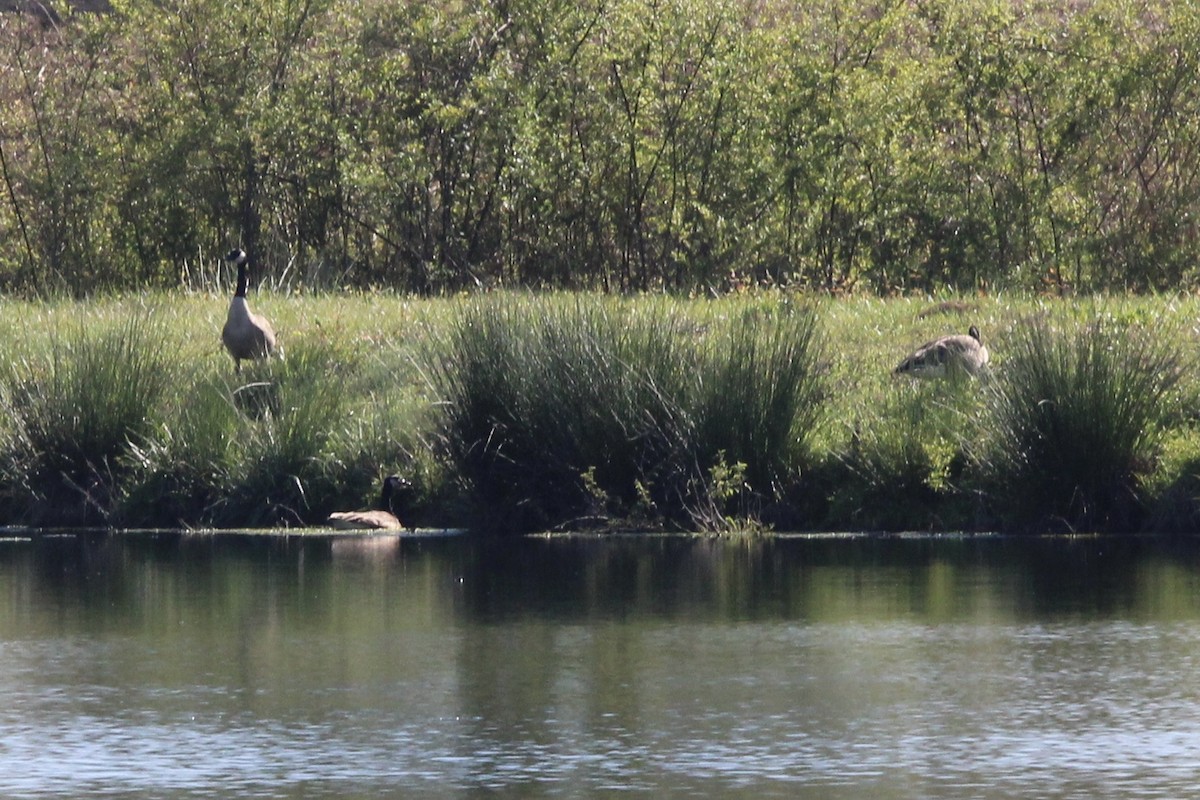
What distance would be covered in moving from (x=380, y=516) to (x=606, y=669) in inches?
208

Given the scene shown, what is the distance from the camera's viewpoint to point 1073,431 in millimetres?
14234

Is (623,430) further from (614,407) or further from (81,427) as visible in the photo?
(81,427)

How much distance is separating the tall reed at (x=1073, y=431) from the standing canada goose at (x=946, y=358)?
3.09ft

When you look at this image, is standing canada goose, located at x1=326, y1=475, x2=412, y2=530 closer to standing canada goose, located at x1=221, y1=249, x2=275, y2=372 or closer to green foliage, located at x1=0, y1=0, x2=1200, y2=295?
standing canada goose, located at x1=221, y1=249, x2=275, y2=372

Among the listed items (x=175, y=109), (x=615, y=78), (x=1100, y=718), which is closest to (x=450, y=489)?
(x=1100, y=718)

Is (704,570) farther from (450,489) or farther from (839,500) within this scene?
(450,489)

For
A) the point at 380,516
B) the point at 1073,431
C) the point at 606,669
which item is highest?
the point at 1073,431

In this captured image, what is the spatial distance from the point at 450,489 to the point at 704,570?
9.53 feet

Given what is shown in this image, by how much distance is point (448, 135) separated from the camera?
24781 mm

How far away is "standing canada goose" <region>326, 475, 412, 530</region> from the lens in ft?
48.9

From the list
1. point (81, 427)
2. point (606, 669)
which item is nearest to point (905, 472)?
point (606, 669)

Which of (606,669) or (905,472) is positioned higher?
(905,472)

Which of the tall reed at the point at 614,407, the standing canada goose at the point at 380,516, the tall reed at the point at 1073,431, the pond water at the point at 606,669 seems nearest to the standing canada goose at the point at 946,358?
the tall reed at the point at 1073,431

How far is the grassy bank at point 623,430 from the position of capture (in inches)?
566
